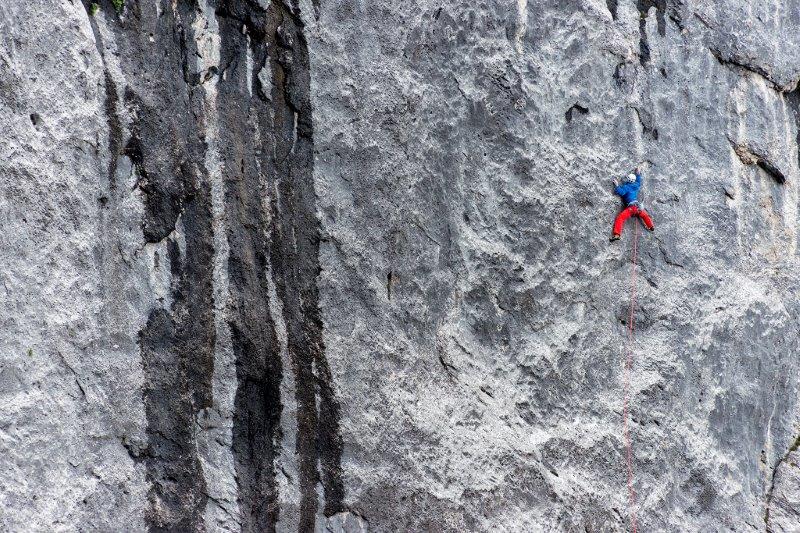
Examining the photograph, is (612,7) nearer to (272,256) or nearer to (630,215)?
(630,215)

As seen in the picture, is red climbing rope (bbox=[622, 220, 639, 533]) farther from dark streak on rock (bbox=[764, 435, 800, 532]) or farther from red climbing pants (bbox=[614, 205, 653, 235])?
dark streak on rock (bbox=[764, 435, 800, 532])

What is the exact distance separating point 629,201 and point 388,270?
7.17 feet

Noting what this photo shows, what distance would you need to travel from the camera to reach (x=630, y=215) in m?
6.22

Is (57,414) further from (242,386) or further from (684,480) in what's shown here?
(684,480)

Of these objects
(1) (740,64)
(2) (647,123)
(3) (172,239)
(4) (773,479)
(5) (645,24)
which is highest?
(5) (645,24)

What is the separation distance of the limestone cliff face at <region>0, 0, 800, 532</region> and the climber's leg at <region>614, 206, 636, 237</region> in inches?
4.3

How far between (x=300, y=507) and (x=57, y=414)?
1806 millimetres

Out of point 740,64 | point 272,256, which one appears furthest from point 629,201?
point 272,256

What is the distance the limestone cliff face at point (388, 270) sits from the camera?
15.8 ft

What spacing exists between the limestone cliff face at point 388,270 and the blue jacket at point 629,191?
9 cm

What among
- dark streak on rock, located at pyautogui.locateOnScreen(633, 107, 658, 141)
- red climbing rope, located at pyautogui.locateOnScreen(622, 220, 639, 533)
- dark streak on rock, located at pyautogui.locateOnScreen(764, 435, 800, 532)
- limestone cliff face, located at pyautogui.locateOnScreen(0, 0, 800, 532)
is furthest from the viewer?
dark streak on rock, located at pyautogui.locateOnScreen(764, 435, 800, 532)

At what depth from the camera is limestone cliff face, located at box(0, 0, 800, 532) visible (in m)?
4.80

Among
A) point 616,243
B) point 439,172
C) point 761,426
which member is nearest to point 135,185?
point 439,172

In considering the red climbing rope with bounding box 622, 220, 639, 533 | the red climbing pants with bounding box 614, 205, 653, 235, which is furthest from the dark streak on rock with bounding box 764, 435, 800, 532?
the red climbing pants with bounding box 614, 205, 653, 235
